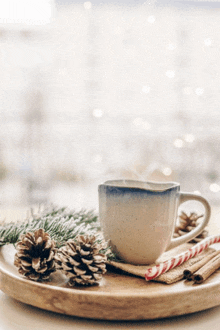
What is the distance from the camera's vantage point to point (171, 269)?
0.40 m

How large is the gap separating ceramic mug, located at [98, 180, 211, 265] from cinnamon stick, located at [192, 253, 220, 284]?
7cm

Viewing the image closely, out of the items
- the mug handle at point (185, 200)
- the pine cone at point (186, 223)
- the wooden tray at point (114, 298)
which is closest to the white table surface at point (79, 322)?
the wooden tray at point (114, 298)

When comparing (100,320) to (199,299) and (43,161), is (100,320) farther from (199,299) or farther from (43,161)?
(43,161)

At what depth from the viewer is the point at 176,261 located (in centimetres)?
41

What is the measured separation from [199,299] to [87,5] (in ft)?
8.71

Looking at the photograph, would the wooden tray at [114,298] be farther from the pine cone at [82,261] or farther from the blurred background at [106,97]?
the blurred background at [106,97]

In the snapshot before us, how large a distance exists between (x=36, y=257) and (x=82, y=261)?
0.05m

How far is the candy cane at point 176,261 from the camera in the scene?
36 cm

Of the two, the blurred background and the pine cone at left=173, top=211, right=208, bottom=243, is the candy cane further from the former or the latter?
the blurred background

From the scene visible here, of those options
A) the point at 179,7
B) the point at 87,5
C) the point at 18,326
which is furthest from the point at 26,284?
the point at 179,7

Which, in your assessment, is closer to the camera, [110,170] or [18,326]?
[18,326]

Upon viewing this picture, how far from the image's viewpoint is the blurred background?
8.85ft

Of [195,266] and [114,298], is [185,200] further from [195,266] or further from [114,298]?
[114,298]

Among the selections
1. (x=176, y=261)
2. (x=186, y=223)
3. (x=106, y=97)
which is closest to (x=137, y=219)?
(x=176, y=261)
